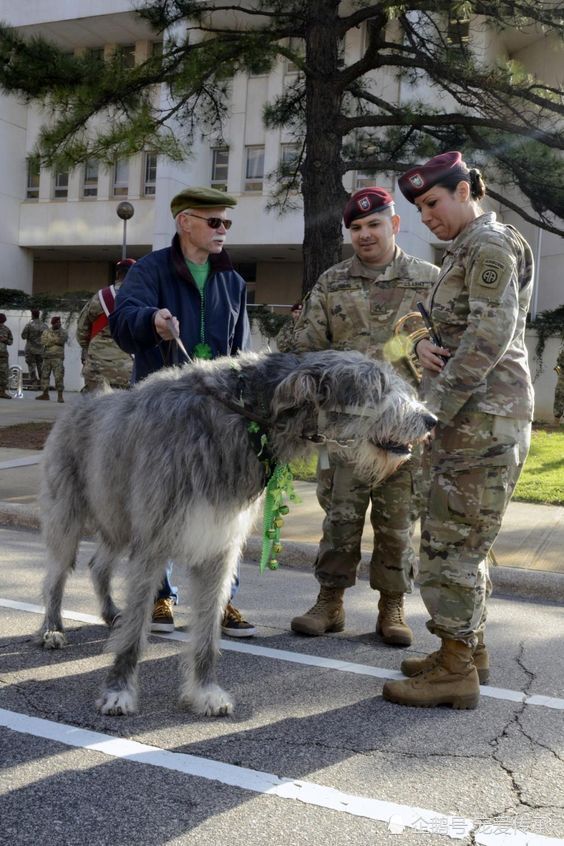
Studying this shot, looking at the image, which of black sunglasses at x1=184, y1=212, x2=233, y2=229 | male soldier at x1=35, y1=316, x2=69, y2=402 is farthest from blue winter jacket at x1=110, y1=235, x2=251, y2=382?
male soldier at x1=35, y1=316, x2=69, y2=402

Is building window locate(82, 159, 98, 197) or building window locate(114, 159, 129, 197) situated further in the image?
building window locate(82, 159, 98, 197)

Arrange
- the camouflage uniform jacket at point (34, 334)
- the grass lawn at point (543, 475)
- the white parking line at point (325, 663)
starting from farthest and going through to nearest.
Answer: the camouflage uniform jacket at point (34, 334) < the grass lawn at point (543, 475) < the white parking line at point (325, 663)

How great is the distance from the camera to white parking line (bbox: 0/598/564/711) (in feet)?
14.5

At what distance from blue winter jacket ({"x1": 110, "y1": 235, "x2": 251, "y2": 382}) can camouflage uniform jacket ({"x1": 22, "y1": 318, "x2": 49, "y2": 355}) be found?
2111 centimetres

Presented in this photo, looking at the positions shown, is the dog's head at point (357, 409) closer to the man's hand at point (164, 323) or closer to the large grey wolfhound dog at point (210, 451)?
the large grey wolfhound dog at point (210, 451)

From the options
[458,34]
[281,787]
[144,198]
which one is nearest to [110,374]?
[281,787]

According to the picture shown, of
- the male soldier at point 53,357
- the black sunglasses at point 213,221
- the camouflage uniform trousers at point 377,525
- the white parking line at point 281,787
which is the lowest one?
the white parking line at point 281,787

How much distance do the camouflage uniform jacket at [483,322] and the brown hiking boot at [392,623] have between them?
5.41ft

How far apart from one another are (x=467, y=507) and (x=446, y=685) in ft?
2.93

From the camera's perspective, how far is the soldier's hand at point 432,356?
4219 mm

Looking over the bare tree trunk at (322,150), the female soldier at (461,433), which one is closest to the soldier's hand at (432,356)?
the female soldier at (461,433)

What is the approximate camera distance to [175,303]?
5.15m

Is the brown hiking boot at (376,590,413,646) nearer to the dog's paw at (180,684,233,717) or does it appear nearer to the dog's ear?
the dog's paw at (180,684,233,717)

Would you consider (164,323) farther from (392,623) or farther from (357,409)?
(392,623)
